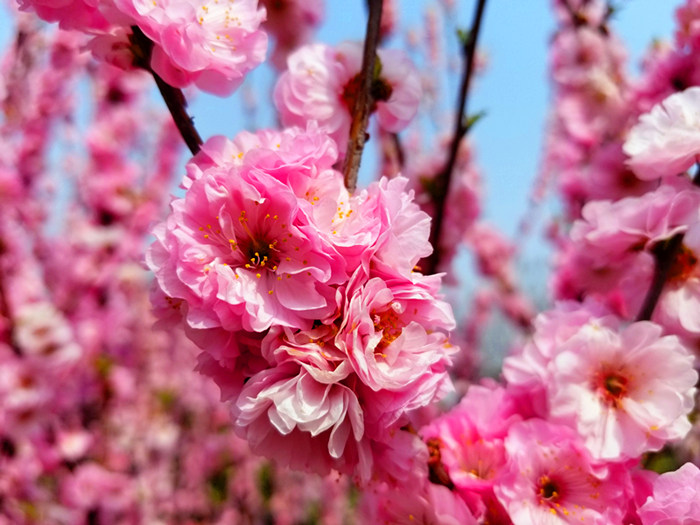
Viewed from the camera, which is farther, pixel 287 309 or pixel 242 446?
pixel 242 446

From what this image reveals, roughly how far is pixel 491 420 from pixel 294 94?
1.81 feet

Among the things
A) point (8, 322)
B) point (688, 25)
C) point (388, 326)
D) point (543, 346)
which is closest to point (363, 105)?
point (388, 326)

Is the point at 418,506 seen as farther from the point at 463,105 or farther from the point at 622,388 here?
the point at 463,105

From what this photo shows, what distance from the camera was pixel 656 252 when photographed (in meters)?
0.85

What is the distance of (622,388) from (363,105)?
54 centimetres

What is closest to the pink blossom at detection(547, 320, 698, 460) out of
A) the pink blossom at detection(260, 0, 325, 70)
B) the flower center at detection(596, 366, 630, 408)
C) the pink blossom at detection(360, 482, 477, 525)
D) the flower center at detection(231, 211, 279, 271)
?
the flower center at detection(596, 366, 630, 408)

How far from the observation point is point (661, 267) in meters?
0.84

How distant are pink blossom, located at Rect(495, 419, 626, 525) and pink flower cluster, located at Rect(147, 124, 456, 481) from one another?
179mm

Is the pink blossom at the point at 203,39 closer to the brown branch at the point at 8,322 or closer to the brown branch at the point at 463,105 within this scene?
the brown branch at the point at 463,105

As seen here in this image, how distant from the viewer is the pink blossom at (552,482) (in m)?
0.69

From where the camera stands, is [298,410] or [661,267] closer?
[298,410]

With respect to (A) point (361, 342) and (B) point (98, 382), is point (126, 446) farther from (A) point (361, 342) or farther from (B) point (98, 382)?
(A) point (361, 342)

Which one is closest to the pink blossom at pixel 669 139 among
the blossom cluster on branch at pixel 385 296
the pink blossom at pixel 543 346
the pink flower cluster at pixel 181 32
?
the blossom cluster on branch at pixel 385 296


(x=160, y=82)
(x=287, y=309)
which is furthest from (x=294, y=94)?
(x=287, y=309)
